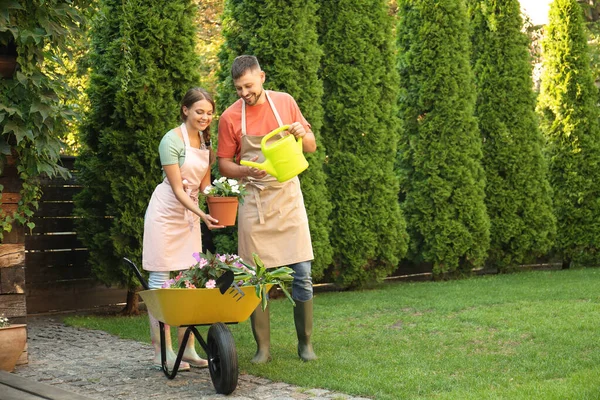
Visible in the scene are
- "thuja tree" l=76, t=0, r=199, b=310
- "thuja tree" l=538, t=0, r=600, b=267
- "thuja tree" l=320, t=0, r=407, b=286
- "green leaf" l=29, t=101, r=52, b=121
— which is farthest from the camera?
"thuja tree" l=538, t=0, r=600, b=267

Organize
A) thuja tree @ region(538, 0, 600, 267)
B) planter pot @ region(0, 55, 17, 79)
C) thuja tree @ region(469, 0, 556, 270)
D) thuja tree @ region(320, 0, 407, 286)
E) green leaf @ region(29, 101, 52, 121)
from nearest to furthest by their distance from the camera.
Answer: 1. green leaf @ region(29, 101, 52, 121)
2. planter pot @ region(0, 55, 17, 79)
3. thuja tree @ region(320, 0, 407, 286)
4. thuja tree @ region(469, 0, 556, 270)
5. thuja tree @ region(538, 0, 600, 267)

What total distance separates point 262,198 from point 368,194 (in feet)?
14.6

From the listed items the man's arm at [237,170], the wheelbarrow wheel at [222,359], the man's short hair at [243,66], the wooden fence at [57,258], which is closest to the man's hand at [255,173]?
the man's arm at [237,170]

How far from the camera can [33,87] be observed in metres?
4.82

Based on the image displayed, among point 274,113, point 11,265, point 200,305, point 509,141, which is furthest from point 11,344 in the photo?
point 509,141

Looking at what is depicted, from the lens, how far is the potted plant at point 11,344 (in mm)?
4848

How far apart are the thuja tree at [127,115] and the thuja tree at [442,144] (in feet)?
12.5

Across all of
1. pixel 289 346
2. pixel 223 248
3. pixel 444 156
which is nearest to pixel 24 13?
pixel 289 346

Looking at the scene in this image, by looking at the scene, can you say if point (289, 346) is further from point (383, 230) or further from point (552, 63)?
point (552, 63)

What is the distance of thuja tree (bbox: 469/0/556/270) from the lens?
10812 millimetres

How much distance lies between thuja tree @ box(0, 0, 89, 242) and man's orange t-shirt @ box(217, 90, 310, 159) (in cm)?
98

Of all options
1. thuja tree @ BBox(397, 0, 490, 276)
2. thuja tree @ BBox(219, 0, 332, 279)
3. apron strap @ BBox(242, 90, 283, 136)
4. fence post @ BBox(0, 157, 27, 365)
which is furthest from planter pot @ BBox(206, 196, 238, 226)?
thuja tree @ BBox(397, 0, 490, 276)

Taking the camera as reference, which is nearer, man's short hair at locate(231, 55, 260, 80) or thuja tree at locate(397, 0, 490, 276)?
man's short hair at locate(231, 55, 260, 80)

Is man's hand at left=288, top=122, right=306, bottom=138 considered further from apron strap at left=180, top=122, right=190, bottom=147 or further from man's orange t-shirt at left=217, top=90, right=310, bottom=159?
apron strap at left=180, top=122, right=190, bottom=147
